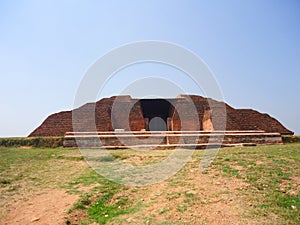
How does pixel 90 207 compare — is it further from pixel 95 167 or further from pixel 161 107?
pixel 161 107

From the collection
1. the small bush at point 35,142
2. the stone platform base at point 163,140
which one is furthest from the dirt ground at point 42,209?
the small bush at point 35,142

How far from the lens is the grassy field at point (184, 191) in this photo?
4.36 metres

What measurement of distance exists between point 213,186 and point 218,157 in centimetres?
270

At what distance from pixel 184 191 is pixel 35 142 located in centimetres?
874

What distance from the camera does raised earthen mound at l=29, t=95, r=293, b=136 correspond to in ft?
54.1

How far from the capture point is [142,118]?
17.2 metres

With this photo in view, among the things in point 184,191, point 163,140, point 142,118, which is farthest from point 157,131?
point 184,191

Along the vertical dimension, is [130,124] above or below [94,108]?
below

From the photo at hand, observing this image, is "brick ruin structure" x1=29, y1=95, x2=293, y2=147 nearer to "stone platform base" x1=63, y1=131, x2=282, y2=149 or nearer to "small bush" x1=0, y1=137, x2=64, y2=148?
"stone platform base" x1=63, y1=131, x2=282, y2=149

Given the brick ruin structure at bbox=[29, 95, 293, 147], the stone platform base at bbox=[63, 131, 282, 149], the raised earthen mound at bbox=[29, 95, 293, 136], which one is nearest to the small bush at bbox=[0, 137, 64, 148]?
the stone platform base at bbox=[63, 131, 282, 149]

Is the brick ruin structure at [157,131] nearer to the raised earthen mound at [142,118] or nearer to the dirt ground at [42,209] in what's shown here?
the raised earthen mound at [142,118]

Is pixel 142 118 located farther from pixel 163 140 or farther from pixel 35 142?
pixel 35 142

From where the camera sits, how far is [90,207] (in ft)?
17.0

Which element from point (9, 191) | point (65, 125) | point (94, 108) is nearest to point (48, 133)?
point (65, 125)
